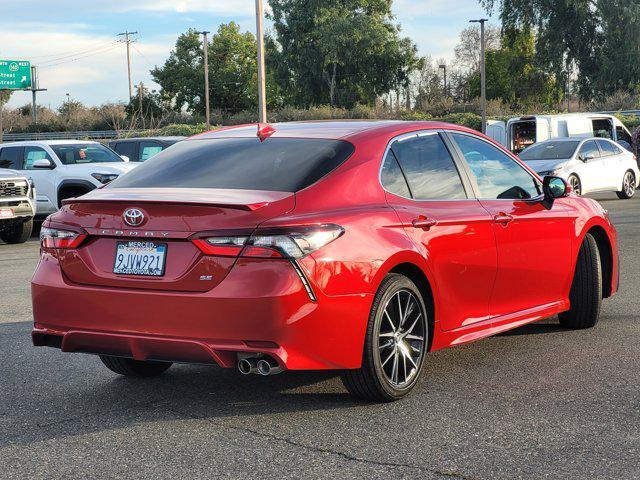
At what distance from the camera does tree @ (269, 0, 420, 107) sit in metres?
76.9

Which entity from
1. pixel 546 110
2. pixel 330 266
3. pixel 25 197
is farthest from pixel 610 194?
pixel 546 110

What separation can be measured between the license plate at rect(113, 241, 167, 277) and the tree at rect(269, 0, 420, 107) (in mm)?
72177

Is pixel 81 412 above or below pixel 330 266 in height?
below

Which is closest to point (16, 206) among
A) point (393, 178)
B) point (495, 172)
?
point (495, 172)

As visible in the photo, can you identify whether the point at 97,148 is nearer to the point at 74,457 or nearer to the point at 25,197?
the point at 25,197

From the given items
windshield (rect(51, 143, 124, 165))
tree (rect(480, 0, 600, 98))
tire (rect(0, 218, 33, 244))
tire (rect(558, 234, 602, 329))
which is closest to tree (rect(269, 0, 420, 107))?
tree (rect(480, 0, 600, 98))

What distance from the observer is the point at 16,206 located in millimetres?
16750

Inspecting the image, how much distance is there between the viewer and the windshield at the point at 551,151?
2322 cm

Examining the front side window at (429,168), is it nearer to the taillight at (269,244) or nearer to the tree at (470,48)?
the taillight at (269,244)

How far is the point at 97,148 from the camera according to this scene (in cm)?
2048

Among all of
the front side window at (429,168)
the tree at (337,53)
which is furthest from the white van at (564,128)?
the tree at (337,53)

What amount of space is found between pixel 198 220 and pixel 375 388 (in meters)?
1.30

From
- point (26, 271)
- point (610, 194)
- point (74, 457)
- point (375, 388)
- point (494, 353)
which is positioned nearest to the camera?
point (74, 457)

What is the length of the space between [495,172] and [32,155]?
48.4ft
